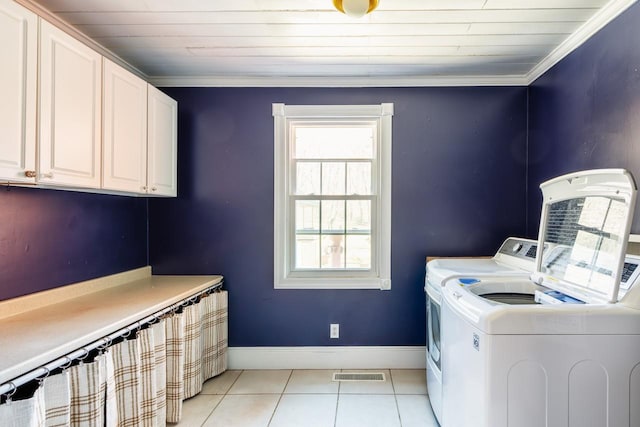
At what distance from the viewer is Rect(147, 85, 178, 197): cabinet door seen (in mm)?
2652

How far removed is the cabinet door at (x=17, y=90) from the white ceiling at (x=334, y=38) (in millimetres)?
537

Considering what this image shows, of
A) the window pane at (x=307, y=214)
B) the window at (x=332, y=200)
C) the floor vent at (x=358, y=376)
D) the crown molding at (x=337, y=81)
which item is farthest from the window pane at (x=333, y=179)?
the floor vent at (x=358, y=376)

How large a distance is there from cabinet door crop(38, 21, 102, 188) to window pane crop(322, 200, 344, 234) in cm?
170

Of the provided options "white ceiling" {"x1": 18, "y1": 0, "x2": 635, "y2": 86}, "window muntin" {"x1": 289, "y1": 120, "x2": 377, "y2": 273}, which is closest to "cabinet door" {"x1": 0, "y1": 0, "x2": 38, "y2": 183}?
"white ceiling" {"x1": 18, "y1": 0, "x2": 635, "y2": 86}

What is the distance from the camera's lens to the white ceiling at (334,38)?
2033 millimetres

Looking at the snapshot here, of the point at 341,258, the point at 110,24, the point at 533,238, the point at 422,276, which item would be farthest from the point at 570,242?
the point at 110,24

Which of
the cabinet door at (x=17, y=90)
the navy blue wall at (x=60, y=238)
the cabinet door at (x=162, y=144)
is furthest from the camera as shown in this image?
the cabinet door at (x=162, y=144)

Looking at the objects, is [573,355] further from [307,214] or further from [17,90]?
[17,90]

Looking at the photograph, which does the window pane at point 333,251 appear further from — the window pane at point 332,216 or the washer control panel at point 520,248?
the washer control panel at point 520,248

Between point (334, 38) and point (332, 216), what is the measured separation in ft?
4.60

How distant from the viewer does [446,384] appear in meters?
2.00

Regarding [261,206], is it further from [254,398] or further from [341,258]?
[254,398]

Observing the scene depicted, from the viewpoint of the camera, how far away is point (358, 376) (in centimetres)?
296

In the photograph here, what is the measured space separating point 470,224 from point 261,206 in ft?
5.57
